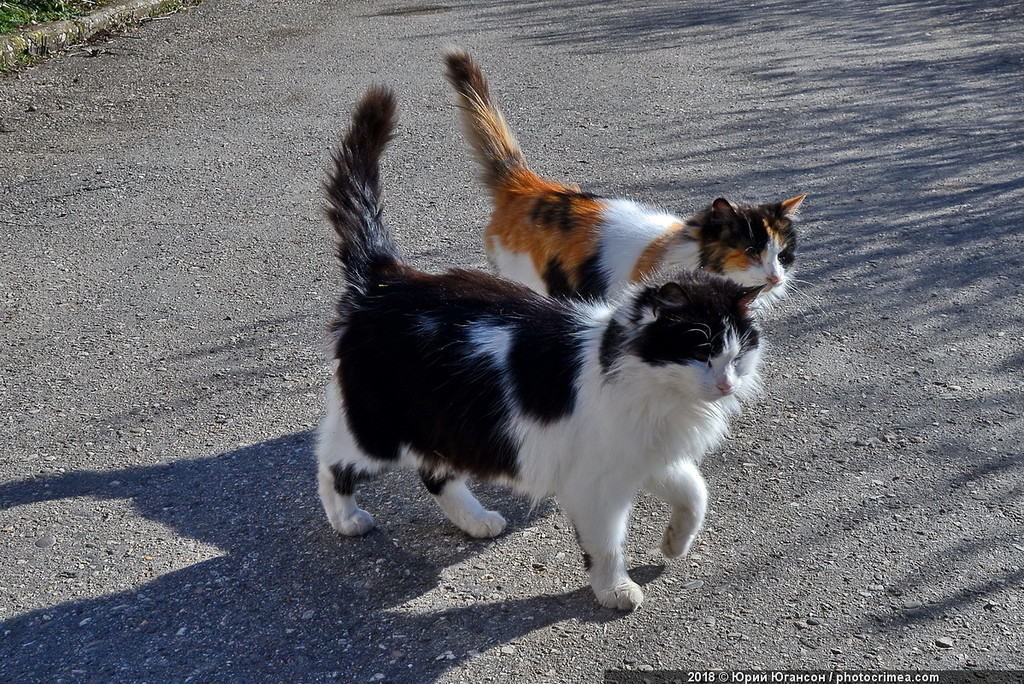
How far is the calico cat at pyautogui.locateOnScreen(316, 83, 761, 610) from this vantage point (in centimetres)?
279

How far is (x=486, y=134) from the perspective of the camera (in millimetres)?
4637

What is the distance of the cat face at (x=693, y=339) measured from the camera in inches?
107

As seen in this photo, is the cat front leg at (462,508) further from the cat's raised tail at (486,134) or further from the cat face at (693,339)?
the cat's raised tail at (486,134)

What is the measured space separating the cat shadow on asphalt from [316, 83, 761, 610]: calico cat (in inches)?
5.8

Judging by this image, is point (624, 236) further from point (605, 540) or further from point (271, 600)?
point (271, 600)

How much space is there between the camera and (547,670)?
2820 millimetres

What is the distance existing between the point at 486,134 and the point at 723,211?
1.34 m

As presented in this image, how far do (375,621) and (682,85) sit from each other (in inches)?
261

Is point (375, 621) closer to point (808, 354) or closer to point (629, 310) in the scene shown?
point (629, 310)

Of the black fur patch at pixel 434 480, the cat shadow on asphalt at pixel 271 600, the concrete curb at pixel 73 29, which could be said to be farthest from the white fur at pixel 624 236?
the concrete curb at pixel 73 29

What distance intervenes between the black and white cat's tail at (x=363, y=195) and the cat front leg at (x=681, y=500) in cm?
116

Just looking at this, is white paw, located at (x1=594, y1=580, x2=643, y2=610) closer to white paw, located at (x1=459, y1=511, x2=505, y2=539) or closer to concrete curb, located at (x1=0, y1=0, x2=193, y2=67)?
white paw, located at (x1=459, y1=511, x2=505, y2=539)

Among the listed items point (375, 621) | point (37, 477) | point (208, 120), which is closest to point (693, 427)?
point (375, 621)

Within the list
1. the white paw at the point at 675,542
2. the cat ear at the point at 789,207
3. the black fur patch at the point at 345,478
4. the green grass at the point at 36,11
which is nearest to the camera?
the white paw at the point at 675,542
